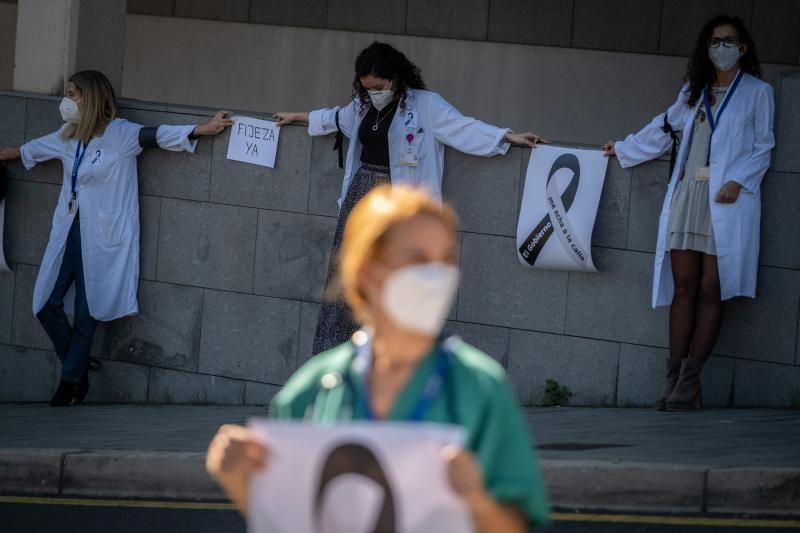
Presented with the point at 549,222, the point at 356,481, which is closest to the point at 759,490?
the point at 549,222

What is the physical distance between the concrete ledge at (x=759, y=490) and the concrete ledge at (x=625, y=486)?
105 mm

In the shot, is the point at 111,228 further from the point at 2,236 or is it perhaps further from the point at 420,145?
the point at 420,145

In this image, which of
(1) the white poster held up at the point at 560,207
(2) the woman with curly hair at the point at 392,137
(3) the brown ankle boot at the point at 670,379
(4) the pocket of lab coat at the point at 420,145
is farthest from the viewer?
(1) the white poster held up at the point at 560,207

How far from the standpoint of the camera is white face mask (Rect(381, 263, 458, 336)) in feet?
9.66

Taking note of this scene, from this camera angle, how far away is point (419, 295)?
9.64 feet

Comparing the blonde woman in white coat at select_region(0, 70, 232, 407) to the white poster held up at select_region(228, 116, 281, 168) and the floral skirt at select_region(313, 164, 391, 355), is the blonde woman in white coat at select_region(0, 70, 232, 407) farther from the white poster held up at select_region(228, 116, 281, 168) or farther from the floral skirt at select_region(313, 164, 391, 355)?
the floral skirt at select_region(313, 164, 391, 355)

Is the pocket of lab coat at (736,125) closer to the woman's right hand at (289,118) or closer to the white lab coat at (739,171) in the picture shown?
the white lab coat at (739,171)

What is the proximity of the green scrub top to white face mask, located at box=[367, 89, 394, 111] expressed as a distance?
598 cm

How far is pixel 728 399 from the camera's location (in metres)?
9.16

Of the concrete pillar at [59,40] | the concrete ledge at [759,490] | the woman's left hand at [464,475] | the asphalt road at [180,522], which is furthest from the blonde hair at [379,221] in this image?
the concrete pillar at [59,40]

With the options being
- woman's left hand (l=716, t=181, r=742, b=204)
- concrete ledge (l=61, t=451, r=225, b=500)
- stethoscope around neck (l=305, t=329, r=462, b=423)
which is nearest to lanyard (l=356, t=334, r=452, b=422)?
stethoscope around neck (l=305, t=329, r=462, b=423)

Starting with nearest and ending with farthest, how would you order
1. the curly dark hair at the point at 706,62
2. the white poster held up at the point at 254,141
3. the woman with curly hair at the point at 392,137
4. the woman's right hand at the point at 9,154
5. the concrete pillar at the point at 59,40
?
1. the curly dark hair at the point at 706,62
2. the woman with curly hair at the point at 392,137
3. the white poster held up at the point at 254,141
4. the woman's right hand at the point at 9,154
5. the concrete pillar at the point at 59,40

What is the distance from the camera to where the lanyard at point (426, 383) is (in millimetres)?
2969

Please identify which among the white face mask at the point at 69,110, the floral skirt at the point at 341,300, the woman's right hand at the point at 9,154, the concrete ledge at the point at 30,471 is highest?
the white face mask at the point at 69,110
